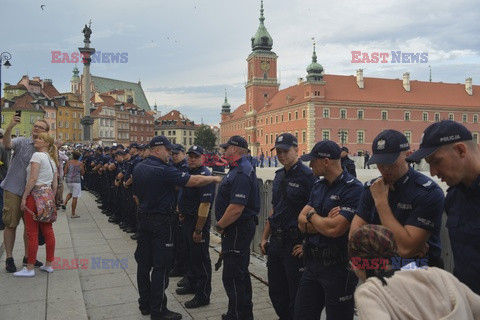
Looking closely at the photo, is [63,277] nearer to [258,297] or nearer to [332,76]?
[258,297]

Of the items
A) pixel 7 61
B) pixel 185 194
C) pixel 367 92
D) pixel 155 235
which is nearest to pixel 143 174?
pixel 155 235

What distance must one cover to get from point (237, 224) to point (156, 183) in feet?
3.60

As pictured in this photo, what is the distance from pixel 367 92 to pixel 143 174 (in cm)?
8368

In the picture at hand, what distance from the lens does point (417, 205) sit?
2629mm

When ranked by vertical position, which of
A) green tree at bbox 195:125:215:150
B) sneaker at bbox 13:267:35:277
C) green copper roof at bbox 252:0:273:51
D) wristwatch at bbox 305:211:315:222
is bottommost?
sneaker at bbox 13:267:35:277

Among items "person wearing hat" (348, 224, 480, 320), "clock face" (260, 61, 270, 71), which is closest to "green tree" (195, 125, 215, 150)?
"clock face" (260, 61, 270, 71)

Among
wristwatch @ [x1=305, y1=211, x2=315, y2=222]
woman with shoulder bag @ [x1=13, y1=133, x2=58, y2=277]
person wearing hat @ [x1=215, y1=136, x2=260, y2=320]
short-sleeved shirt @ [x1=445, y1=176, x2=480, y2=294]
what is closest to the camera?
short-sleeved shirt @ [x1=445, y1=176, x2=480, y2=294]

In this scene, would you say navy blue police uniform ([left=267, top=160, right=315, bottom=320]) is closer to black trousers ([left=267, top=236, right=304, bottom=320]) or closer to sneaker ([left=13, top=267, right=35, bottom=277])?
black trousers ([left=267, top=236, right=304, bottom=320])

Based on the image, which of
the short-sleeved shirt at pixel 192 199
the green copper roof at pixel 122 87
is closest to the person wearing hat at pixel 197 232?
the short-sleeved shirt at pixel 192 199

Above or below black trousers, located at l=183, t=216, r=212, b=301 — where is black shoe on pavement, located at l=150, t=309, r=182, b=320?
below

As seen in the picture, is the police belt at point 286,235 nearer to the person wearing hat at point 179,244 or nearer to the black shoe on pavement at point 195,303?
the black shoe on pavement at point 195,303

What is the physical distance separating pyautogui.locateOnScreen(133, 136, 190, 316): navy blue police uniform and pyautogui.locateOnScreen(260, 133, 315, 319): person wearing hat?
119 cm

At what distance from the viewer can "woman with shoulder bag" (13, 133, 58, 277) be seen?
18.5 ft

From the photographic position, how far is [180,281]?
20.2 feet
